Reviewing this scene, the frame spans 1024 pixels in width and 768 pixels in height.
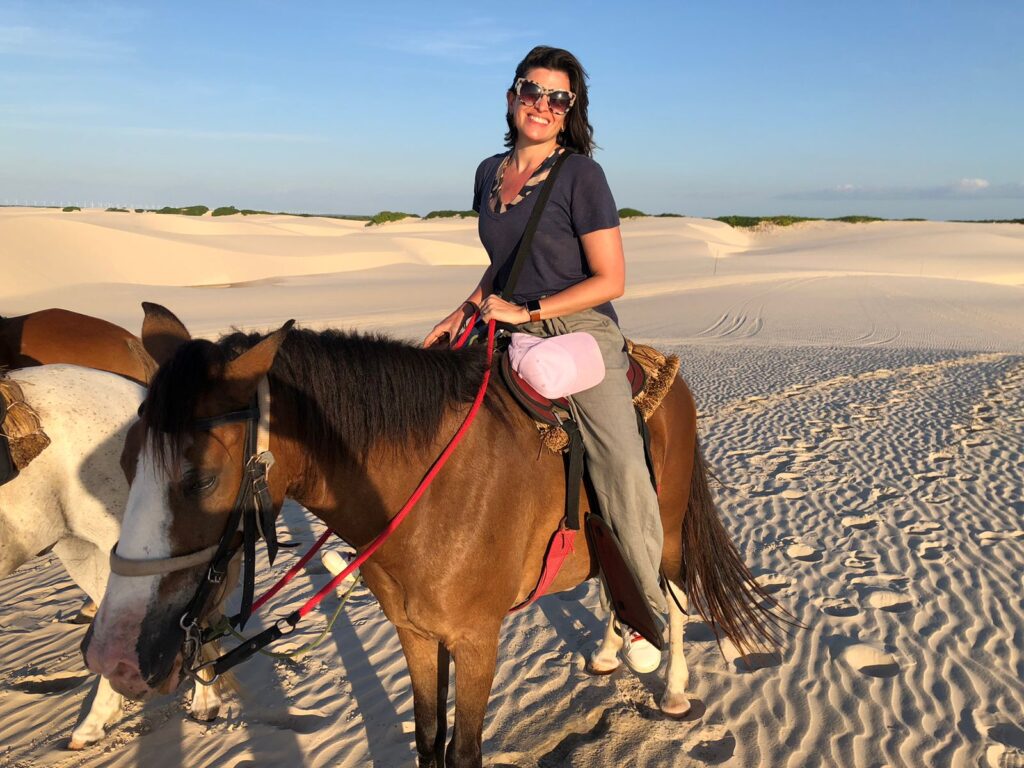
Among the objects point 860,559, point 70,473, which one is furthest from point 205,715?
point 860,559

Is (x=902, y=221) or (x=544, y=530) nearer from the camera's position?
(x=544, y=530)

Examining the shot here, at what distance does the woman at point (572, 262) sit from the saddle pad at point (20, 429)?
1774 millimetres

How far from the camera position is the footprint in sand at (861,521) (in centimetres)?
629

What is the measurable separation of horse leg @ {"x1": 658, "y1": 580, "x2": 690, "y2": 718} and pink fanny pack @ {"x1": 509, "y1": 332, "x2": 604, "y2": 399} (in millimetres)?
1654

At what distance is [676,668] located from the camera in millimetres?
3975

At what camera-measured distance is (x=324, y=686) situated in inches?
165

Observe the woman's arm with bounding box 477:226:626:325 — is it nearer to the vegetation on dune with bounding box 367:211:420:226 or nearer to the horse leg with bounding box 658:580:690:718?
the horse leg with bounding box 658:580:690:718

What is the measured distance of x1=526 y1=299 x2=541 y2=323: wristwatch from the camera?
9.00ft

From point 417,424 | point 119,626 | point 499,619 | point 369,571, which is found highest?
point 417,424

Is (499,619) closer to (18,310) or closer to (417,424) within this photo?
(417,424)

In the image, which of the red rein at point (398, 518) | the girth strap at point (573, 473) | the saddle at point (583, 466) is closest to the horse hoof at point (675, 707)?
the saddle at point (583, 466)

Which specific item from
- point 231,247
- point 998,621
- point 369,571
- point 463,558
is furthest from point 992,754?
point 231,247

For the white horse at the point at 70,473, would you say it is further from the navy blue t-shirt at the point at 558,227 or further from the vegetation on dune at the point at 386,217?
the vegetation on dune at the point at 386,217

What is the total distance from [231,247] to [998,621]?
38155 millimetres
